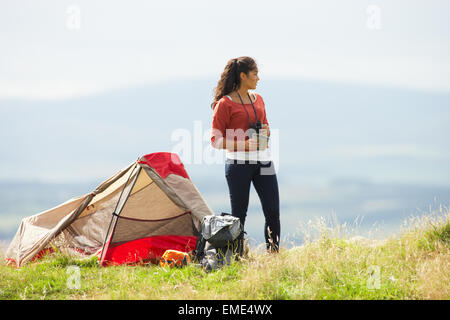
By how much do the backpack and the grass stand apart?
0.43 ft

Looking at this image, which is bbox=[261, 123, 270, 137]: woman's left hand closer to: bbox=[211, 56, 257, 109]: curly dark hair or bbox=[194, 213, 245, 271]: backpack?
Result: bbox=[211, 56, 257, 109]: curly dark hair

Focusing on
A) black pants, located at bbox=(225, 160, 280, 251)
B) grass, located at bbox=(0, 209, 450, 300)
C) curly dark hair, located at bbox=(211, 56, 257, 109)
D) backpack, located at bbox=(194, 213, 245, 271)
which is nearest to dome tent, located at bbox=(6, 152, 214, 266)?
grass, located at bbox=(0, 209, 450, 300)

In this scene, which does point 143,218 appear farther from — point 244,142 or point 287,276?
point 287,276

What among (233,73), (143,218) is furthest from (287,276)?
(143,218)

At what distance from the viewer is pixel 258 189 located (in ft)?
15.0

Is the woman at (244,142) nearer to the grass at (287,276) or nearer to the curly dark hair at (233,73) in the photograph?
the curly dark hair at (233,73)

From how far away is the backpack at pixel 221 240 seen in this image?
14.6 feet

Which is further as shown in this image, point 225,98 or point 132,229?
point 132,229

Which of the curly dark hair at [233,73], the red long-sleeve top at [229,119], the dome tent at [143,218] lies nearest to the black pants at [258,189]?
the red long-sleeve top at [229,119]

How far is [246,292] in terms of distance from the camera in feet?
11.9

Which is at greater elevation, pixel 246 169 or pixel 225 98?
pixel 225 98
